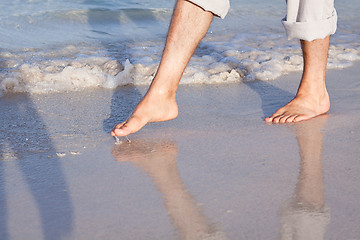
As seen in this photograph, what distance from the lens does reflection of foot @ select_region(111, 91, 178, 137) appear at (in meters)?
2.11

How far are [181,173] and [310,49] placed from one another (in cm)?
102

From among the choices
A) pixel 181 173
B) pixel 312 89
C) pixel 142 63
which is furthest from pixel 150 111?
pixel 142 63

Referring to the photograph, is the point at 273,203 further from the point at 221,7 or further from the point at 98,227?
the point at 221,7

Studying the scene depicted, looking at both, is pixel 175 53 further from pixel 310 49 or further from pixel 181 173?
pixel 310 49

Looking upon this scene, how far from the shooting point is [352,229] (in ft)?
4.51

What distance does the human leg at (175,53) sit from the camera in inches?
82.5

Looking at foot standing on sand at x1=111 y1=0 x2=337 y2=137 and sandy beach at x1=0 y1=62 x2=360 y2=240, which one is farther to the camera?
foot standing on sand at x1=111 y1=0 x2=337 y2=137

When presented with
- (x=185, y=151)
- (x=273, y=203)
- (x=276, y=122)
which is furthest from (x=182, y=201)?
(x=276, y=122)

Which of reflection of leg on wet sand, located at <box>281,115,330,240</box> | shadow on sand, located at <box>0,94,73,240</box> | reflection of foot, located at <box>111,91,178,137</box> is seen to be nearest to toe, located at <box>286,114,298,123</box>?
reflection of leg on wet sand, located at <box>281,115,330,240</box>

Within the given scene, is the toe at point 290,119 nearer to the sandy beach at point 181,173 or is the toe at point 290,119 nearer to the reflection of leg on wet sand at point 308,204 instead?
the sandy beach at point 181,173

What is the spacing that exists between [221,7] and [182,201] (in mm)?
867

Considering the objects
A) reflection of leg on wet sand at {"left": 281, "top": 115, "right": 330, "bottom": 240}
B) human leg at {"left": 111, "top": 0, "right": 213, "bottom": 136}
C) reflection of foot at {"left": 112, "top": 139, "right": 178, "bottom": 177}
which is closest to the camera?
reflection of leg on wet sand at {"left": 281, "top": 115, "right": 330, "bottom": 240}

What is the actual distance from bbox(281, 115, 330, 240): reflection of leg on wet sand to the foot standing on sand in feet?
1.37

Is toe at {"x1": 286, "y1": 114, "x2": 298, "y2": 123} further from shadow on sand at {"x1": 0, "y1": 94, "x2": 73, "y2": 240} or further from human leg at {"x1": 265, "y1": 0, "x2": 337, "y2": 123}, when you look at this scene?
shadow on sand at {"x1": 0, "y1": 94, "x2": 73, "y2": 240}
